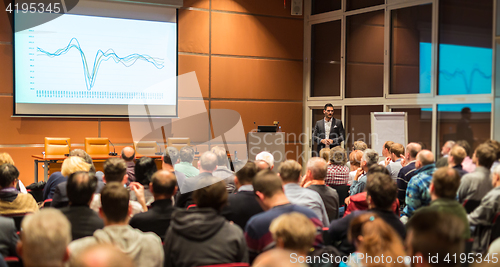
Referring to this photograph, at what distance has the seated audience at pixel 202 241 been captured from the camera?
2.04 m

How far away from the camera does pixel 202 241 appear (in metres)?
2.07

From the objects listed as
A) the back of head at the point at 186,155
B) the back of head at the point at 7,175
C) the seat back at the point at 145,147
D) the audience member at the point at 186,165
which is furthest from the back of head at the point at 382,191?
the seat back at the point at 145,147

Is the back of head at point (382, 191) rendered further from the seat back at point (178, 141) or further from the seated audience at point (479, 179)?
the seat back at point (178, 141)

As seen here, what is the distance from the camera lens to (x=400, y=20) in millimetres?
7520

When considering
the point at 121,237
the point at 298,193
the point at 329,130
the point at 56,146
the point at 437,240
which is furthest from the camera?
the point at 329,130

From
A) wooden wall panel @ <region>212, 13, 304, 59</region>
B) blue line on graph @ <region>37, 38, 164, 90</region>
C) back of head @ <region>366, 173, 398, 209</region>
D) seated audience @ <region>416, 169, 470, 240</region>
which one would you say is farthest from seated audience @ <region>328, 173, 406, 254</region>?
wooden wall panel @ <region>212, 13, 304, 59</region>

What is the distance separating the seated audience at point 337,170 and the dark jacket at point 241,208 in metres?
1.45

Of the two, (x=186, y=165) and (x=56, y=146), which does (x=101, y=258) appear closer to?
(x=186, y=165)

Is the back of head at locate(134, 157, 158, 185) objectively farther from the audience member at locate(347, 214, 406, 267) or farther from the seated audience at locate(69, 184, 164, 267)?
the audience member at locate(347, 214, 406, 267)

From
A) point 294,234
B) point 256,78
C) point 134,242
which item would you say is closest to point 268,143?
point 256,78

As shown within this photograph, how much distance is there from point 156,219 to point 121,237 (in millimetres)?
644

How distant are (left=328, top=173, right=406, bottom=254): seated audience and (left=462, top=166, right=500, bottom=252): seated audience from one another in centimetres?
84

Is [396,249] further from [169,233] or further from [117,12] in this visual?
[117,12]

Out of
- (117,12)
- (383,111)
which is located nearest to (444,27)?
(383,111)
